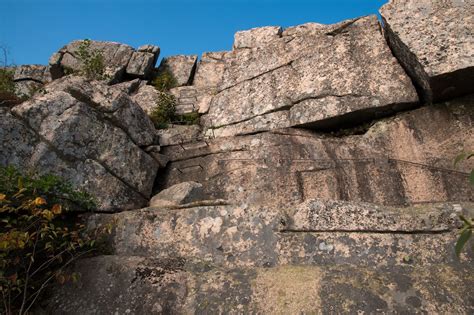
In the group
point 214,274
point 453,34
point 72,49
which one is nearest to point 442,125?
point 453,34

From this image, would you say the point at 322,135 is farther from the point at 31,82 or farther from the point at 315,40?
the point at 31,82

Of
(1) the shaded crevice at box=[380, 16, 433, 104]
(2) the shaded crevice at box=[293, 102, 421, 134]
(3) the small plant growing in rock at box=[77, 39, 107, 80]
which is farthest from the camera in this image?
(3) the small plant growing in rock at box=[77, 39, 107, 80]

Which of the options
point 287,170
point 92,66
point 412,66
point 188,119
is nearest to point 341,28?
point 412,66

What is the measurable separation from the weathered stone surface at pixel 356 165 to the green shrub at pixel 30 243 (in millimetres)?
2560

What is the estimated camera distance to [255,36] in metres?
9.96

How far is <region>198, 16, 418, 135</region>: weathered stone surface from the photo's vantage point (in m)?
6.74

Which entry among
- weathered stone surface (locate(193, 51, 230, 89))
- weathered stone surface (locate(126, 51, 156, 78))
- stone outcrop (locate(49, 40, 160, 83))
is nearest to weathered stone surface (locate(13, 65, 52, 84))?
stone outcrop (locate(49, 40, 160, 83))

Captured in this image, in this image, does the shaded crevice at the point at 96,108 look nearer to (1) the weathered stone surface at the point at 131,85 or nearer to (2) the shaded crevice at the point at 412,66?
(1) the weathered stone surface at the point at 131,85

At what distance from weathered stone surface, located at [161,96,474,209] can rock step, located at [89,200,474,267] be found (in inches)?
57.5

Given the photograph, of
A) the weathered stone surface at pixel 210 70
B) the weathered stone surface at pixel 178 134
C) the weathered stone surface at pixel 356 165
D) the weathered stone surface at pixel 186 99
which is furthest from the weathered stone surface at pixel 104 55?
the weathered stone surface at pixel 356 165

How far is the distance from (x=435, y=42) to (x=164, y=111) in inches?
221

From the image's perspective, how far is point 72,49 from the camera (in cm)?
1123

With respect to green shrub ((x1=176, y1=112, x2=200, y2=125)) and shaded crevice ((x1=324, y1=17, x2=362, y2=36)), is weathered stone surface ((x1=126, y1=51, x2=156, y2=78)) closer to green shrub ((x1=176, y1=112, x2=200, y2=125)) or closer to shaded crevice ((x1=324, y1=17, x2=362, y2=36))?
green shrub ((x1=176, y1=112, x2=200, y2=125))

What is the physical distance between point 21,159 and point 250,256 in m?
3.68
